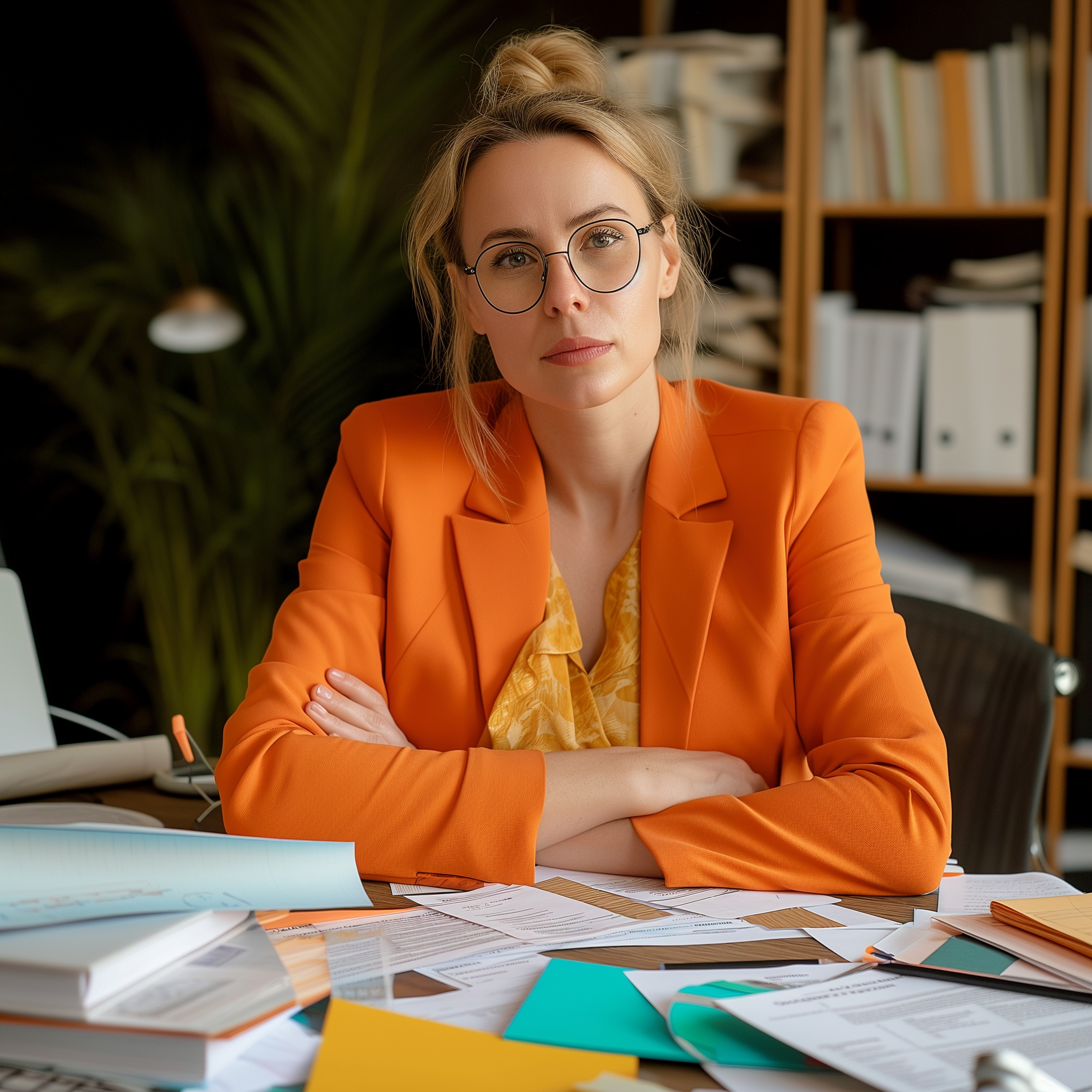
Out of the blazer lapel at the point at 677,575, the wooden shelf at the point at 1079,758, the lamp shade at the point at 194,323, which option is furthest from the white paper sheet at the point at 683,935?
the lamp shade at the point at 194,323

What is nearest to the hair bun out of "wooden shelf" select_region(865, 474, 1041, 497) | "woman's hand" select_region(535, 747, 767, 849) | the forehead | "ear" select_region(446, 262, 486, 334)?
the forehead

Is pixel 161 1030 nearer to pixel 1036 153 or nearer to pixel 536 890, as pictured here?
pixel 536 890

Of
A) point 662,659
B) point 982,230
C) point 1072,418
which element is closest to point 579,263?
point 662,659

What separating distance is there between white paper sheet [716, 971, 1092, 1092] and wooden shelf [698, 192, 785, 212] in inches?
81.3

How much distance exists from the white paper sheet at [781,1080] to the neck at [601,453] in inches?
34.9

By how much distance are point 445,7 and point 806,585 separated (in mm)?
2256

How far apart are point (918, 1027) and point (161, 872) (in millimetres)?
526

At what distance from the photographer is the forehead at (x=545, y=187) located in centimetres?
134

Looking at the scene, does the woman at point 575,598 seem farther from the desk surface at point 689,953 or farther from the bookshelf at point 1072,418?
the bookshelf at point 1072,418

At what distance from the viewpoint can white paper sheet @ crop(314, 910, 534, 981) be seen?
81cm

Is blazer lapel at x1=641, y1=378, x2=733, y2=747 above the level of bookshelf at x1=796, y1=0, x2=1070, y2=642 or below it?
below

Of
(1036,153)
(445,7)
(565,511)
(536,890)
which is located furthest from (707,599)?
(445,7)

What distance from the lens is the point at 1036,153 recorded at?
2.42 metres

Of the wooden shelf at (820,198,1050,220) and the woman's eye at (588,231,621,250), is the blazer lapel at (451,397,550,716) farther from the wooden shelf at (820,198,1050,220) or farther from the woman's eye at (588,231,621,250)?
the wooden shelf at (820,198,1050,220)
